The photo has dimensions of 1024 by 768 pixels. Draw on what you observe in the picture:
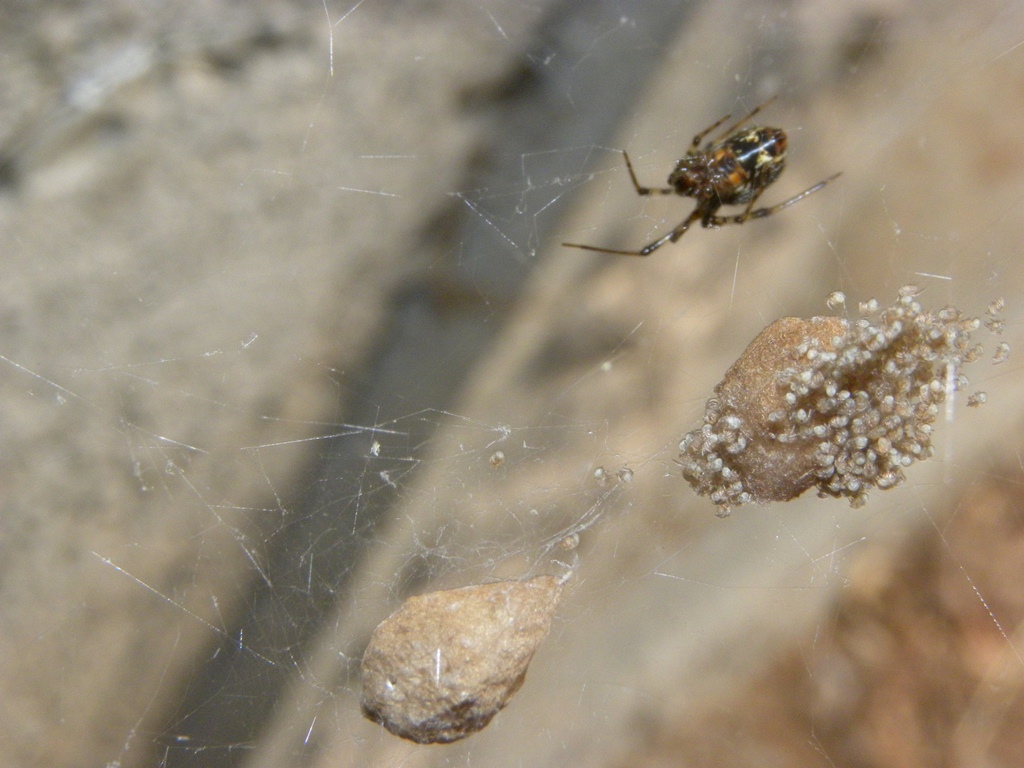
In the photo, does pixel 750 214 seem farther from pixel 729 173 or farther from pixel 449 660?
pixel 449 660

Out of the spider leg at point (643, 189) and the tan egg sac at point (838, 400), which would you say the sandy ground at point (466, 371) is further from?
the tan egg sac at point (838, 400)

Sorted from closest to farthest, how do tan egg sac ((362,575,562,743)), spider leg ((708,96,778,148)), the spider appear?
tan egg sac ((362,575,562,743)) → the spider → spider leg ((708,96,778,148))

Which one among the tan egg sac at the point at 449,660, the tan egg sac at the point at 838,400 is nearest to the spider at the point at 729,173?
the tan egg sac at the point at 838,400

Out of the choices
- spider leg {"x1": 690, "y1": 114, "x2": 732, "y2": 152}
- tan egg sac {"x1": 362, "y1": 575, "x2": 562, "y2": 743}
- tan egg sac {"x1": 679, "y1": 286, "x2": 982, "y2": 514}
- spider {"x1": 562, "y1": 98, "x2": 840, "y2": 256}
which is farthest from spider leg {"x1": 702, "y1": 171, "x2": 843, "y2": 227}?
tan egg sac {"x1": 362, "y1": 575, "x2": 562, "y2": 743}

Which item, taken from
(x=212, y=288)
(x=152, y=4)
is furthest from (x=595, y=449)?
(x=152, y=4)

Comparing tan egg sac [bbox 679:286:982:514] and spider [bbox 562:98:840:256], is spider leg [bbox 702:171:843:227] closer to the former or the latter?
spider [bbox 562:98:840:256]

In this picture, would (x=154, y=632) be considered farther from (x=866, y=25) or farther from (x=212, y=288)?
(x=866, y=25)
